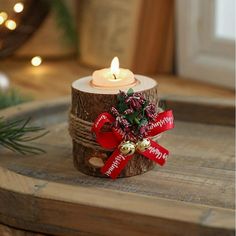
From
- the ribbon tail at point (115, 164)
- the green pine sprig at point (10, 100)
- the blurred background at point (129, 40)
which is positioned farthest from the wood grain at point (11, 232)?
the blurred background at point (129, 40)

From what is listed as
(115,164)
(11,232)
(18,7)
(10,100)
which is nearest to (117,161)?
(115,164)

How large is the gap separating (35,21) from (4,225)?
2.43ft

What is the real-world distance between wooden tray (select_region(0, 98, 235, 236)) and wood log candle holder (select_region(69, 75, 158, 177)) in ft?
0.04

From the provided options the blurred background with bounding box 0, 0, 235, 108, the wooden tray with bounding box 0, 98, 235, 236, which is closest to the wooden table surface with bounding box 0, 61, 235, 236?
the wooden tray with bounding box 0, 98, 235, 236

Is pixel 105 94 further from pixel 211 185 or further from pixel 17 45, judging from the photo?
pixel 17 45

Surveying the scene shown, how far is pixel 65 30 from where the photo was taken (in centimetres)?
118

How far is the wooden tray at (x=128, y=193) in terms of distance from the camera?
48 cm

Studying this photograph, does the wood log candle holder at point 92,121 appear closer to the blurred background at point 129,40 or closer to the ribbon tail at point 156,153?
the ribbon tail at point 156,153

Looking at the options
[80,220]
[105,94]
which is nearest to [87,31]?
[105,94]

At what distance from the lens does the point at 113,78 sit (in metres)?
→ 0.62

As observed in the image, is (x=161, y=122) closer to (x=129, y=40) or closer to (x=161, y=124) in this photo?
(x=161, y=124)

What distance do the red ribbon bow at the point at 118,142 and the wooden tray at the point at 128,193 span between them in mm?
17

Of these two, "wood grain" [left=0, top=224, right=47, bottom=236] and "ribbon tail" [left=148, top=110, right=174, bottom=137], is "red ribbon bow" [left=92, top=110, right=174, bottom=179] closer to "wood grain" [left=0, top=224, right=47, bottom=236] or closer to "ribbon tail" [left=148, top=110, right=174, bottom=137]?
"ribbon tail" [left=148, top=110, right=174, bottom=137]

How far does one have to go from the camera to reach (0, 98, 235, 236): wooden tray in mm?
485
